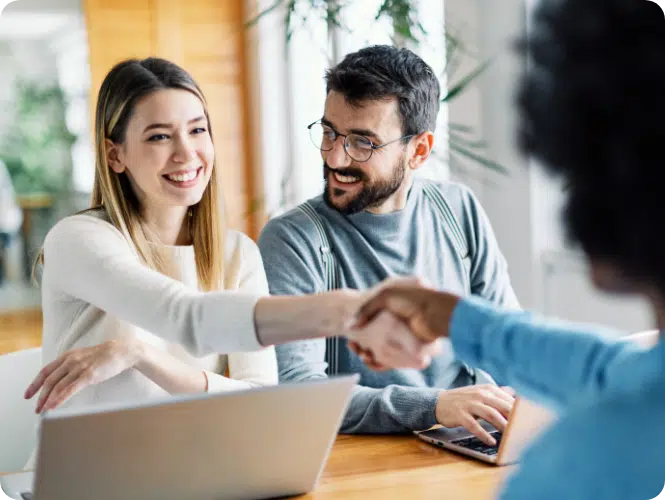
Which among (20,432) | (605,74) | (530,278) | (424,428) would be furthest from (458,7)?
(605,74)

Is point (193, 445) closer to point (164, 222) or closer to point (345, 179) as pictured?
point (164, 222)

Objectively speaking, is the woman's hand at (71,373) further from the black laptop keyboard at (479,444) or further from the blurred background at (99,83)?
the blurred background at (99,83)

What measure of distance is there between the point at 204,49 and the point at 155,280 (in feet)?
13.8

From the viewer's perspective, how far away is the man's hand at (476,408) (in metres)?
1.58

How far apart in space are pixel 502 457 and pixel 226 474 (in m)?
0.48

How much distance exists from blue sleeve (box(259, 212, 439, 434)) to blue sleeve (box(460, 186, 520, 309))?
16.9 inches

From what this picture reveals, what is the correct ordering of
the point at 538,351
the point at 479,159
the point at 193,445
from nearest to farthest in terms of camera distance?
the point at 538,351, the point at 193,445, the point at 479,159

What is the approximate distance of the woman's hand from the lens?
1442mm

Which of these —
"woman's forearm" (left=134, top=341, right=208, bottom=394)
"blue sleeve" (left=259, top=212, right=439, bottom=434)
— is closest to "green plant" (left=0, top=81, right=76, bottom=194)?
"blue sleeve" (left=259, top=212, right=439, bottom=434)

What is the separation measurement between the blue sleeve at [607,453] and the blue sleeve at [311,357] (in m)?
1.03

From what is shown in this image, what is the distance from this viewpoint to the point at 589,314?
9.18ft

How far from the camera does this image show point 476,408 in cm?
161

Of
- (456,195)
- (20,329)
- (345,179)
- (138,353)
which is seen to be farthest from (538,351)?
(20,329)

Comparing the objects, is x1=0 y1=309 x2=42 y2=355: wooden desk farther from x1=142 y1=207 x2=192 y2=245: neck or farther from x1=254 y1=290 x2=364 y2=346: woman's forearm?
x1=254 y1=290 x2=364 y2=346: woman's forearm
